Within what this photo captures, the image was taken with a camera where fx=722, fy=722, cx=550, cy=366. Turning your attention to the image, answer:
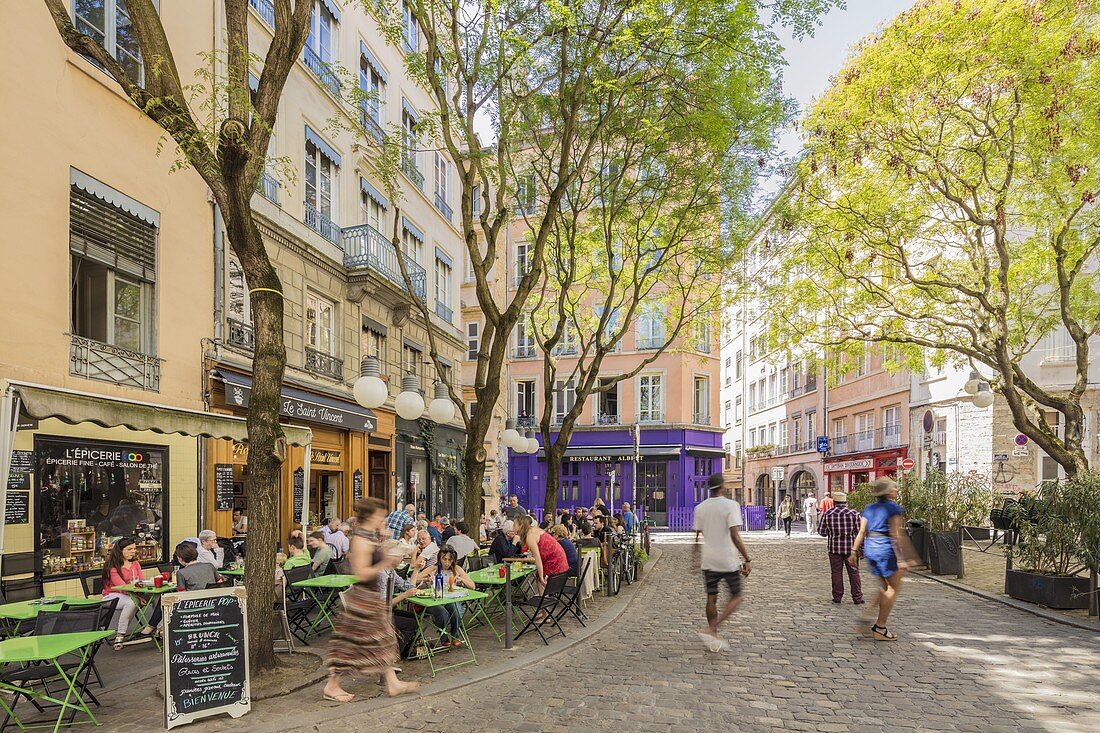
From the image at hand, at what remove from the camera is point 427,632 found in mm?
8352

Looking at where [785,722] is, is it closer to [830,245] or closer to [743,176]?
[743,176]

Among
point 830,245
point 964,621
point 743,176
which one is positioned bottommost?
point 964,621

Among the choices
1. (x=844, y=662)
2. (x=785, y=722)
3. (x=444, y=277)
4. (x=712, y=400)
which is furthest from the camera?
(x=712, y=400)

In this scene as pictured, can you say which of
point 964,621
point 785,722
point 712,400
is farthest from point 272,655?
point 712,400

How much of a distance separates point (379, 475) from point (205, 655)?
14.2 metres

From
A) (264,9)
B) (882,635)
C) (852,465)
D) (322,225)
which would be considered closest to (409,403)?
(882,635)

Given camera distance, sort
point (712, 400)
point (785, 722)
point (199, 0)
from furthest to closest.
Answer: point (712, 400) → point (199, 0) → point (785, 722)

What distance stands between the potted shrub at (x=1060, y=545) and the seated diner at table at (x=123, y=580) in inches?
453

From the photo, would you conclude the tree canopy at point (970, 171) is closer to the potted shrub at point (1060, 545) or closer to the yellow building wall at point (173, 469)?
the potted shrub at point (1060, 545)

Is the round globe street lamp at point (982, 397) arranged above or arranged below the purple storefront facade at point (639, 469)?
above

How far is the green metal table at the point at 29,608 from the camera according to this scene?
6.66m

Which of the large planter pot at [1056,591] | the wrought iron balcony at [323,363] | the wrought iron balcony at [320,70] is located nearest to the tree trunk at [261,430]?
the wrought iron balcony at [323,363]

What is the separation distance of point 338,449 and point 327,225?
532cm

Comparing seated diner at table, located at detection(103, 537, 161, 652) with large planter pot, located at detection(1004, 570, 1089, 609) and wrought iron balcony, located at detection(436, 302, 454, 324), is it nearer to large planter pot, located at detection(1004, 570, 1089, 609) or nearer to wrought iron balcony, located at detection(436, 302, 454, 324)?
large planter pot, located at detection(1004, 570, 1089, 609)
